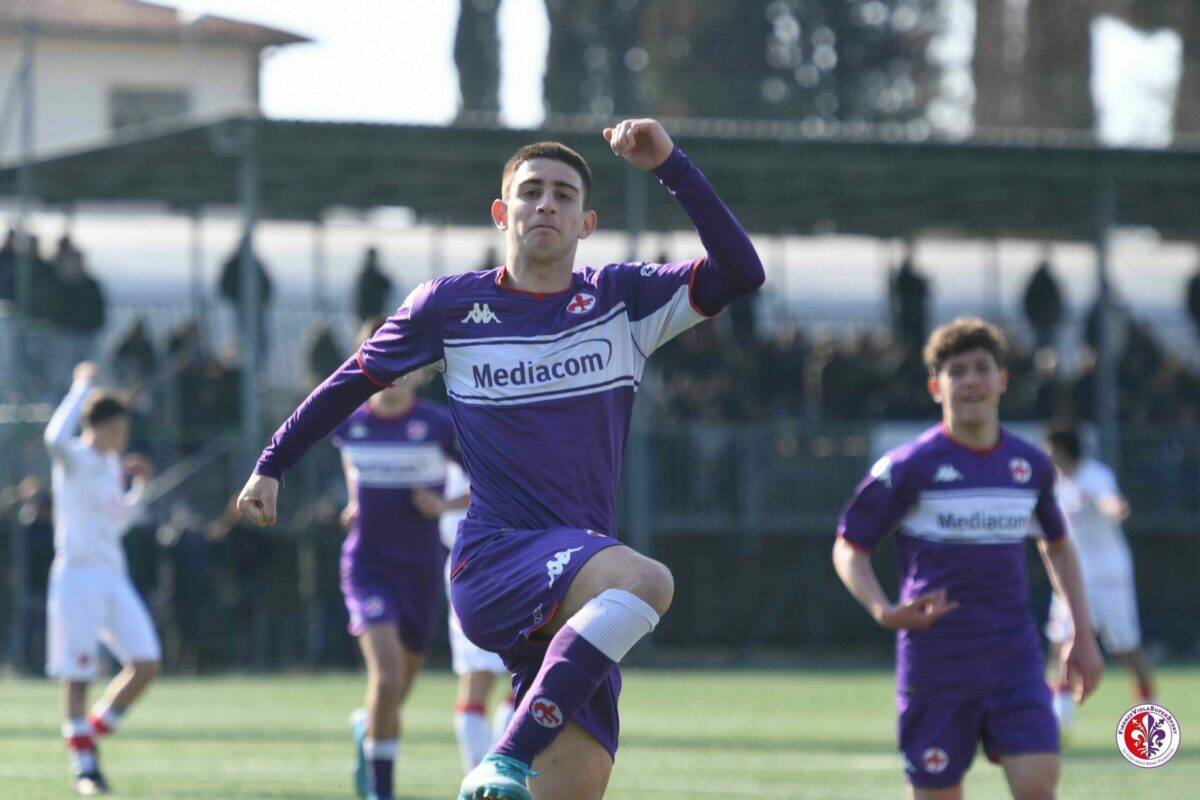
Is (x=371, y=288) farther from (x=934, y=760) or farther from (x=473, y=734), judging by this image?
(x=934, y=760)

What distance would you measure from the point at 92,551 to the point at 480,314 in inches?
286

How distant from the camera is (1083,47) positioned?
4322cm

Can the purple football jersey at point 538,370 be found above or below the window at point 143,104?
below

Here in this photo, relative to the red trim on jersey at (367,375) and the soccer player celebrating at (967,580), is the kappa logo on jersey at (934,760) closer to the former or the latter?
the soccer player celebrating at (967,580)

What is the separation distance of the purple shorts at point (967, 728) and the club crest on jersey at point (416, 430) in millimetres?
3924

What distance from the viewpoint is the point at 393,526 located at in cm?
1086

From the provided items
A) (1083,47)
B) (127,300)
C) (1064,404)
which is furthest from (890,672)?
(1083,47)

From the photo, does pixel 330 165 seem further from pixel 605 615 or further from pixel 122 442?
pixel 605 615

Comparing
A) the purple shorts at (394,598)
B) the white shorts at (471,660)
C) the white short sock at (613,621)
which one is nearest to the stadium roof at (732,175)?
the white shorts at (471,660)

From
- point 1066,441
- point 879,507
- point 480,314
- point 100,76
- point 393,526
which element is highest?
point 100,76

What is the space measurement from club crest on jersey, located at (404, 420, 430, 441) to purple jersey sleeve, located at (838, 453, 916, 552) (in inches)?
136

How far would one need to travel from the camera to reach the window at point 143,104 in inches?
958

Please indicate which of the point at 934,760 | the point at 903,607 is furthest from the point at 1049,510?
the point at 934,760

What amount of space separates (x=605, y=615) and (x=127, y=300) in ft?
66.4
